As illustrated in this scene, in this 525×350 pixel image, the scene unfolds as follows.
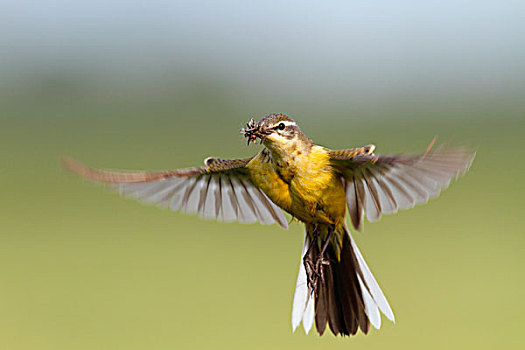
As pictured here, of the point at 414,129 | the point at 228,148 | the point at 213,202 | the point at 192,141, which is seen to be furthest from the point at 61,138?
the point at 213,202

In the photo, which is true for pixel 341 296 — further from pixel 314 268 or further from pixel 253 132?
pixel 253 132

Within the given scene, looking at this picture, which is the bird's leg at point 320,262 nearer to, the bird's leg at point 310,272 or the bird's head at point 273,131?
the bird's leg at point 310,272

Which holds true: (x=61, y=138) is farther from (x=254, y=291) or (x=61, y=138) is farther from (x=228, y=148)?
(x=254, y=291)

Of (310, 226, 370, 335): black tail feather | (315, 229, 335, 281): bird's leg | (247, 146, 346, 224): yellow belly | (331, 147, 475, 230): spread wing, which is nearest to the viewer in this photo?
(331, 147, 475, 230): spread wing

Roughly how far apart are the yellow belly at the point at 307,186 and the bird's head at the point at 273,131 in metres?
0.14

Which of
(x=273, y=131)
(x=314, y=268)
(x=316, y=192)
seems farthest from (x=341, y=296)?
(x=273, y=131)

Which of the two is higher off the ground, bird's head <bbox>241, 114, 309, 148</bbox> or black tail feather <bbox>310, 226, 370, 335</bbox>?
bird's head <bbox>241, 114, 309, 148</bbox>

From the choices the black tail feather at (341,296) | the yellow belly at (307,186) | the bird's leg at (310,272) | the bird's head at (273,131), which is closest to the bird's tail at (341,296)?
the black tail feather at (341,296)

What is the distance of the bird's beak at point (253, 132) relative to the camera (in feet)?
10.8

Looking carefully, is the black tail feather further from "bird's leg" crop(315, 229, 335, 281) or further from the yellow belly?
the yellow belly

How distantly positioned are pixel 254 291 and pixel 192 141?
10.5m

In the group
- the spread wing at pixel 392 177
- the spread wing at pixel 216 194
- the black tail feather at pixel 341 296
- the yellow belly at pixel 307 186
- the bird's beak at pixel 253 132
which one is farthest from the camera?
the spread wing at pixel 216 194

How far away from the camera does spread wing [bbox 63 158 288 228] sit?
160 inches

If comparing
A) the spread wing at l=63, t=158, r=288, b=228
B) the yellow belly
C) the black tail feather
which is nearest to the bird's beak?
the yellow belly
